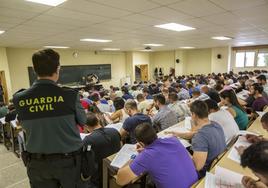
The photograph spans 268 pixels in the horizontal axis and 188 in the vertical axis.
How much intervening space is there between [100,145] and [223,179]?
119 centimetres

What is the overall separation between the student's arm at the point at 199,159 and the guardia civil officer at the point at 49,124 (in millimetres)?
1021

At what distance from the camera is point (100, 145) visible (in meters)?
2.01

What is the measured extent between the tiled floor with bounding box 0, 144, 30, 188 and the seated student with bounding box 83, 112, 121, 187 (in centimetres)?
155

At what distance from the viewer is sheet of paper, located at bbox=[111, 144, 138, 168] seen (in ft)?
5.88

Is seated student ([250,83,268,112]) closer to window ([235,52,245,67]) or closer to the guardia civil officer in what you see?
the guardia civil officer

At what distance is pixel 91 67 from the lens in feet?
35.0

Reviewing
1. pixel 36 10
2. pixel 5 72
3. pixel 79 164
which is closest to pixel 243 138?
pixel 79 164

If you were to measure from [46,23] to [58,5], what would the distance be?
125cm

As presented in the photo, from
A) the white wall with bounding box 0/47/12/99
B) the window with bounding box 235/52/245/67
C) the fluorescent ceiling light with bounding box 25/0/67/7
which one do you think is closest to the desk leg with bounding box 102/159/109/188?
the fluorescent ceiling light with bounding box 25/0/67/7

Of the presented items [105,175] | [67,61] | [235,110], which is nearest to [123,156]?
[105,175]

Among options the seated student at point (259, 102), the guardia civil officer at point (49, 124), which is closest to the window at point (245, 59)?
the seated student at point (259, 102)

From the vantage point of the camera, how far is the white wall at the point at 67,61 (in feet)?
25.6

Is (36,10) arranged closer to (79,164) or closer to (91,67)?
(79,164)

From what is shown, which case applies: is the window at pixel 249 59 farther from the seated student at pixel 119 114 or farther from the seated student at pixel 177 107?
the seated student at pixel 119 114
